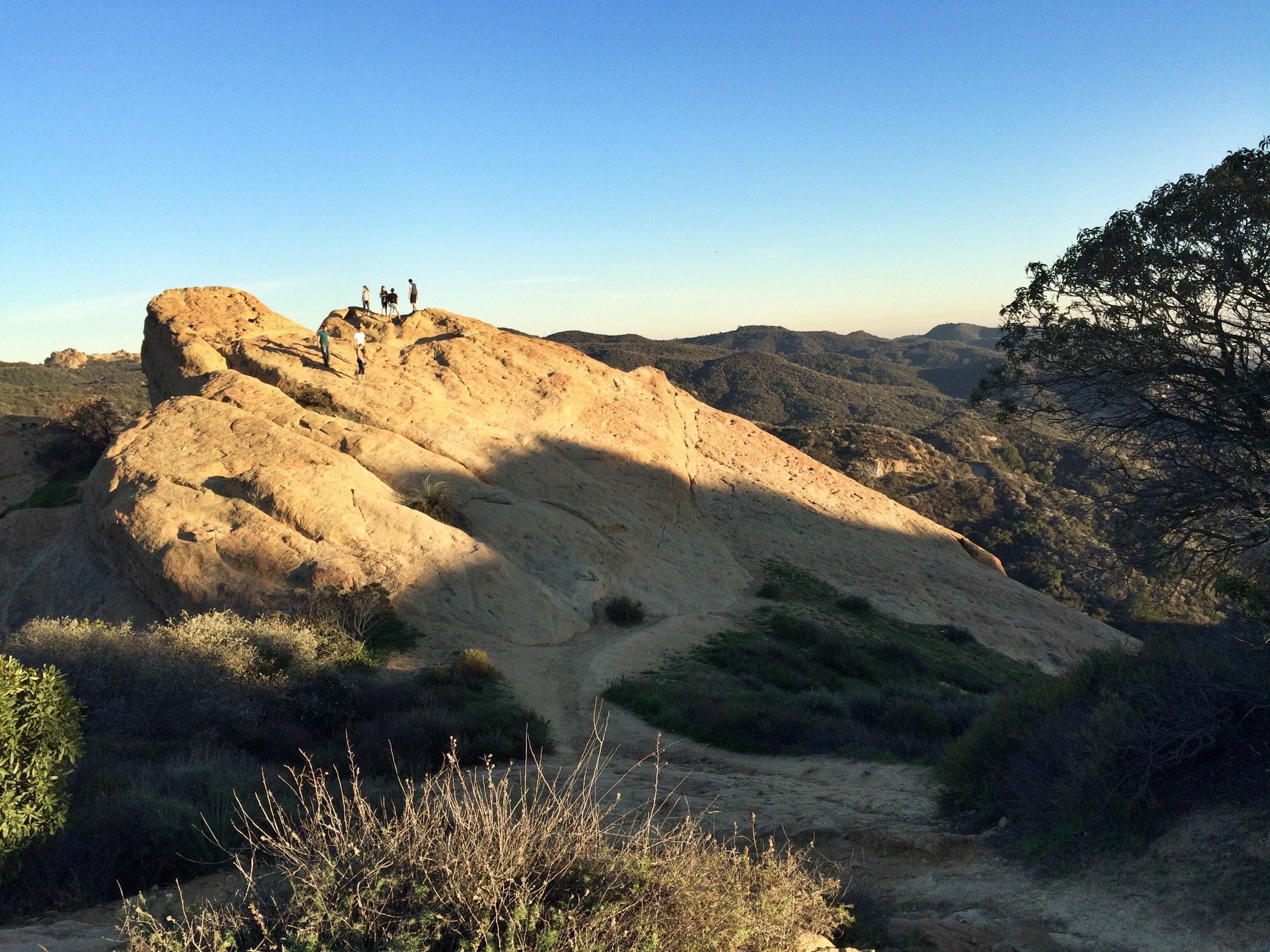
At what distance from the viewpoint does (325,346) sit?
20734mm

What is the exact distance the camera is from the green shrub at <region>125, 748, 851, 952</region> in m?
3.43

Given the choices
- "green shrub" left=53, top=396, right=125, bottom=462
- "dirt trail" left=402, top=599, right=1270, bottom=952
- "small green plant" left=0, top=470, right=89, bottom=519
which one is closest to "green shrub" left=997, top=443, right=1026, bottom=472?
"dirt trail" left=402, top=599, right=1270, bottom=952

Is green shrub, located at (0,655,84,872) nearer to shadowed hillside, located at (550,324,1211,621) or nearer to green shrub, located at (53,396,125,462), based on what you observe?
shadowed hillside, located at (550,324,1211,621)

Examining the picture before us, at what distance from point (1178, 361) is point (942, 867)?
5.52m

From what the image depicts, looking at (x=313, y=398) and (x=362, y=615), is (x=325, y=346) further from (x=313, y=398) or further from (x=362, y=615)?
(x=362, y=615)

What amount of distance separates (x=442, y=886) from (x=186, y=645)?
8636 millimetres

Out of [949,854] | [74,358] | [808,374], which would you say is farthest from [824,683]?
[74,358]

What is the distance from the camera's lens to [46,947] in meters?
4.27

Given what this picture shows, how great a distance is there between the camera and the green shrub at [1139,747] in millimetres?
6031

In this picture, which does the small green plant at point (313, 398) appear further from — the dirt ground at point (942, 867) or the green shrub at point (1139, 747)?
the green shrub at point (1139, 747)

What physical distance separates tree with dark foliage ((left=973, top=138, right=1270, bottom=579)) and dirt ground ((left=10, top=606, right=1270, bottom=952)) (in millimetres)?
3470

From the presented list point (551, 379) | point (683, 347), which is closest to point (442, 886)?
point (551, 379)

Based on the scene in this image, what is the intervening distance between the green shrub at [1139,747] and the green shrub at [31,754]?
23.4ft

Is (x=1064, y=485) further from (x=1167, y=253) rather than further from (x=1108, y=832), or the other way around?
(x=1108, y=832)
